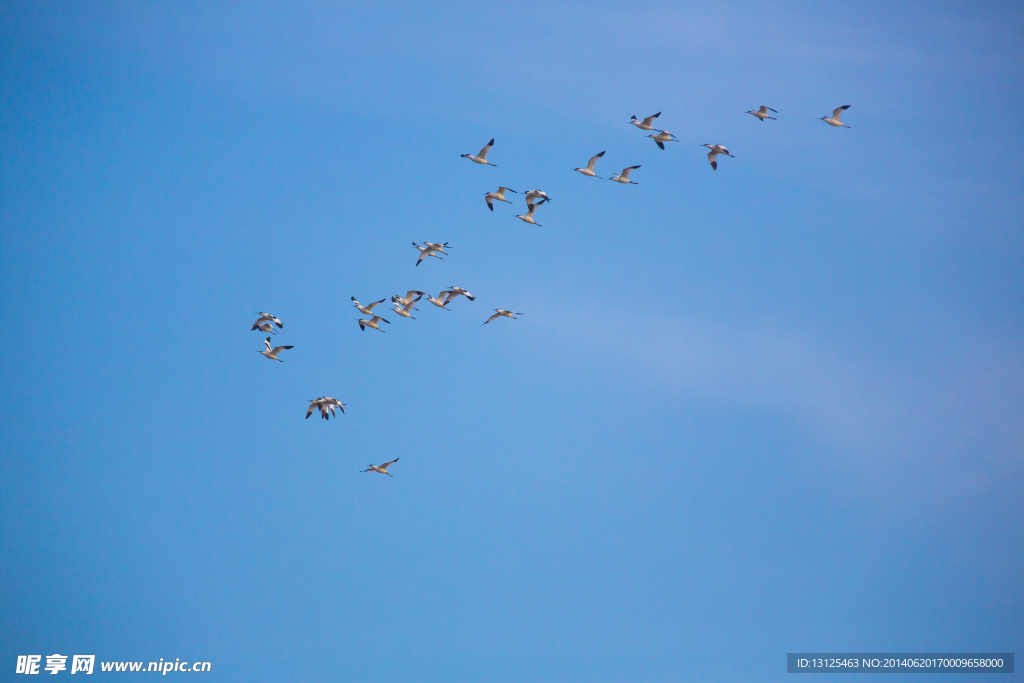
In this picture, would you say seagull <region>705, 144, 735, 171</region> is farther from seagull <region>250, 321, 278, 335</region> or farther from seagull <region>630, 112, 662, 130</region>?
seagull <region>250, 321, 278, 335</region>

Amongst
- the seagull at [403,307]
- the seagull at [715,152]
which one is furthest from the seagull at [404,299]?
the seagull at [715,152]

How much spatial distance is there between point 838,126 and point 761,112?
13.6 ft

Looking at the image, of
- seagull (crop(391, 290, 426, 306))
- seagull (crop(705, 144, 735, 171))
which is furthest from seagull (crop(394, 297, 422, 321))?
seagull (crop(705, 144, 735, 171))

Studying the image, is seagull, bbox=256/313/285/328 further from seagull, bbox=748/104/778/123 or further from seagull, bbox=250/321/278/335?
seagull, bbox=748/104/778/123

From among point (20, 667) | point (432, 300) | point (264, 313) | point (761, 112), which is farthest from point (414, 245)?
point (20, 667)

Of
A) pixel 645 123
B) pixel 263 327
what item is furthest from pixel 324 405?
pixel 645 123

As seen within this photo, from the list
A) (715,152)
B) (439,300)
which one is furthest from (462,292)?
(715,152)

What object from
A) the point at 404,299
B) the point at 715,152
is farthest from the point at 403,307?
the point at 715,152

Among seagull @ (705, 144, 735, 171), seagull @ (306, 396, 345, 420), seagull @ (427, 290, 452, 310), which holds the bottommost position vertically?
seagull @ (306, 396, 345, 420)

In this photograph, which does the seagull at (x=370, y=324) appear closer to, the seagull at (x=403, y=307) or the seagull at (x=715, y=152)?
the seagull at (x=403, y=307)

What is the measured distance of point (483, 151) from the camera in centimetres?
5122

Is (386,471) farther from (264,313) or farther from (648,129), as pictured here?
(648,129)

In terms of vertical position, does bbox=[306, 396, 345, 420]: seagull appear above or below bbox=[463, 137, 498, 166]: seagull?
below

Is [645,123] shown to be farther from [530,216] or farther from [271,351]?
[271,351]
